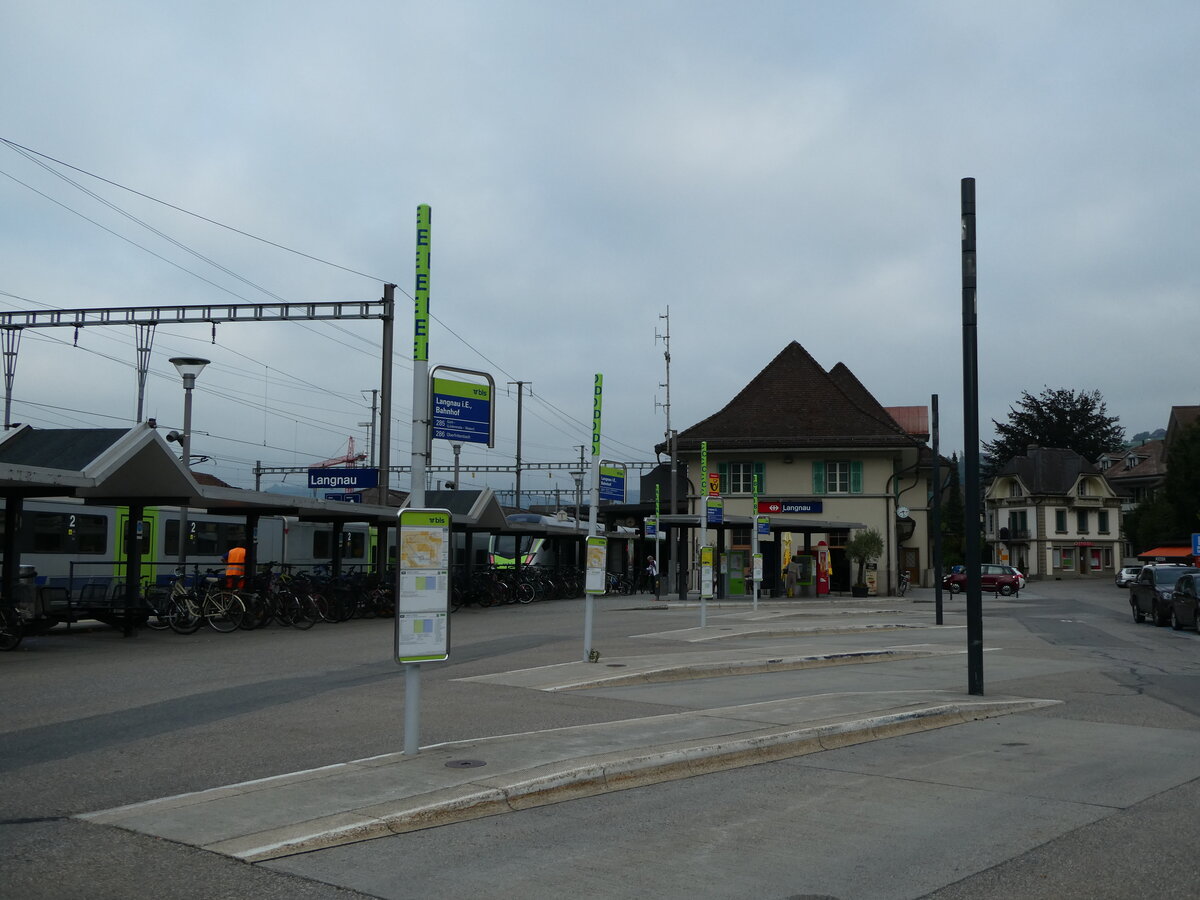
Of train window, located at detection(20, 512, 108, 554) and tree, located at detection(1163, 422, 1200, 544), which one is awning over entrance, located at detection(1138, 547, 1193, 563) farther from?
train window, located at detection(20, 512, 108, 554)

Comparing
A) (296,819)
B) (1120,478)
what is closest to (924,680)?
(296,819)

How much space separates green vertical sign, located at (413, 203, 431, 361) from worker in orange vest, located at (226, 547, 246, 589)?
1645cm

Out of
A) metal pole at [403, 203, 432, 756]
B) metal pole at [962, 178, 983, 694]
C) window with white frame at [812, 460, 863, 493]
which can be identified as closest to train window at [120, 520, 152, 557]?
metal pole at [962, 178, 983, 694]

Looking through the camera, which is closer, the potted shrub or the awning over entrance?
the potted shrub

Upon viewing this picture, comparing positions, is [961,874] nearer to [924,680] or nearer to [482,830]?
[482,830]

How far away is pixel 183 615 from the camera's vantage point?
22641 mm

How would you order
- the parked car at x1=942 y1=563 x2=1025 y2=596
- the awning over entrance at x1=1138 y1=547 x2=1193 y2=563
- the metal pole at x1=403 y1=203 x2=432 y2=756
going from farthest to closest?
the awning over entrance at x1=1138 y1=547 x2=1193 y2=563
the parked car at x1=942 y1=563 x2=1025 y2=596
the metal pole at x1=403 y1=203 x2=432 y2=756

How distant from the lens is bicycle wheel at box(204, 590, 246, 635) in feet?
76.0

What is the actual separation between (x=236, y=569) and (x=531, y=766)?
18144 mm

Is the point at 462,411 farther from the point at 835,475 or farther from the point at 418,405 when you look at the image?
the point at 835,475

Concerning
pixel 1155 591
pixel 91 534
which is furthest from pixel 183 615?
pixel 1155 591

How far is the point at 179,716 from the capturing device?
36.9ft

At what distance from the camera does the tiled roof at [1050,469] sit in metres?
91.9

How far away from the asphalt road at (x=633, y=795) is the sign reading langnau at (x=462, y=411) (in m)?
2.57
